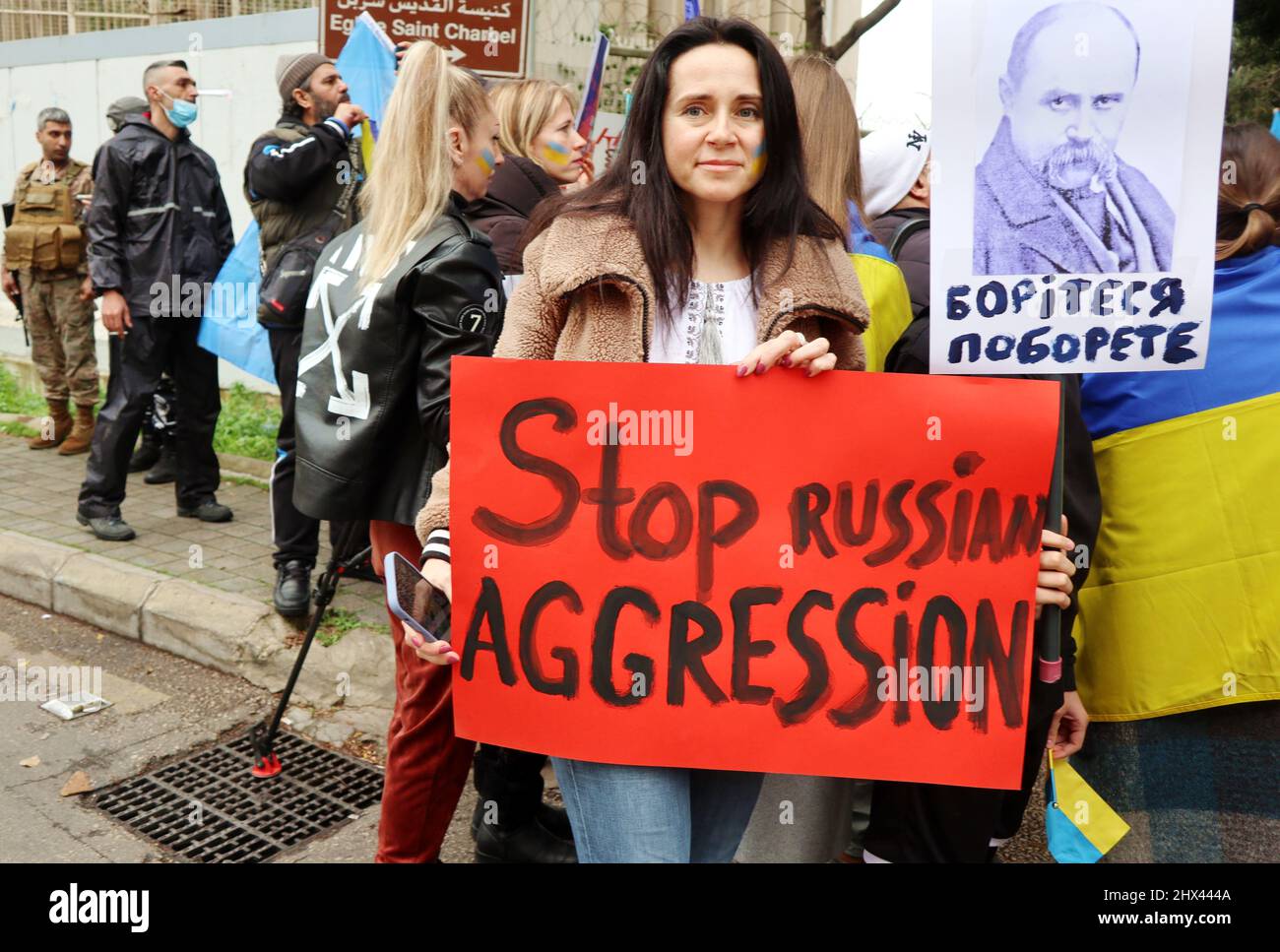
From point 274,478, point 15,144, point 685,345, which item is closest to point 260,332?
point 274,478

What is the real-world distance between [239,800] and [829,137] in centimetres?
261

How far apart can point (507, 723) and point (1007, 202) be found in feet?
3.94

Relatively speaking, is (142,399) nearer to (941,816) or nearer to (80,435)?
(80,435)

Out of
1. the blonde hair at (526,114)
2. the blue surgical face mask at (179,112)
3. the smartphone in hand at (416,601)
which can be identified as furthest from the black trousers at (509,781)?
the blue surgical face mask at (179,112)

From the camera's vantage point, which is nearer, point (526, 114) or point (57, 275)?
point (526, 114)

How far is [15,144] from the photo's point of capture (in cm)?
1019

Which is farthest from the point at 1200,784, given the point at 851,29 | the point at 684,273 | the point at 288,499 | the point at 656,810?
the point at 851,29

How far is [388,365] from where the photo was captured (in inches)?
106

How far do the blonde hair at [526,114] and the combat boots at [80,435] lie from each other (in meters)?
4.84

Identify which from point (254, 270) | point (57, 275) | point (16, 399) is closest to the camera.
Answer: point (254, 270)

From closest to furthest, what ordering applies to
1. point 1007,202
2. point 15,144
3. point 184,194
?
point 1007,202, point 184,194, point 15,144

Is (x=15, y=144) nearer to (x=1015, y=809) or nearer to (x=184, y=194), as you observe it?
(x=184, y=194)

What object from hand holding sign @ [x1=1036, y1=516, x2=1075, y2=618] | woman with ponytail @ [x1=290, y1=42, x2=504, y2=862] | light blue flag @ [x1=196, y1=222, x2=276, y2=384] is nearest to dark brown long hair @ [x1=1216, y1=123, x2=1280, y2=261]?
hand holding sign @ [x1=1036, y1=516, x2=1075, y2=618]

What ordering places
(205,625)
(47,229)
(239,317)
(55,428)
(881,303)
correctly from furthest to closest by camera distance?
(55,428) → (47,229) → (239,317) → (205,625) → (881,303)
